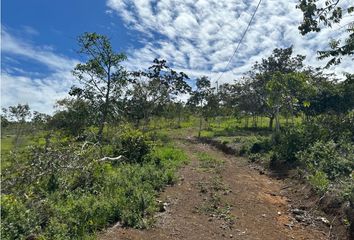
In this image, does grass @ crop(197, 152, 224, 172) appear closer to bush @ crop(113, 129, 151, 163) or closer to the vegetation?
the vegetation

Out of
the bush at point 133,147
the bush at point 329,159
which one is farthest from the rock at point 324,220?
the bush at point 133,147

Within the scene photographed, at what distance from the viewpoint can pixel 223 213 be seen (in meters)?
8.23

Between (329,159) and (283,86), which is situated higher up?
(283,86)

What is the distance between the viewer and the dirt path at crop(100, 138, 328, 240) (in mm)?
7008

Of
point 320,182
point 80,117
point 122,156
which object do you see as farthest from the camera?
point 80,117

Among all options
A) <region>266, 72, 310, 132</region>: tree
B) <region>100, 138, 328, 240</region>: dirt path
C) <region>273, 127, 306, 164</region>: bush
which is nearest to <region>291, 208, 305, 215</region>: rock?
<region>100, 138, 328, 240</region>: dirt path

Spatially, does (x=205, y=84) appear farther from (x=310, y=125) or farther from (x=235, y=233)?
(x=235, y=233)

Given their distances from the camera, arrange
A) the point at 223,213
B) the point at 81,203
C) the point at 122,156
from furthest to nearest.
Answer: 1. the point at 122,156
2. the point at 223,213
3. the point at 81,203

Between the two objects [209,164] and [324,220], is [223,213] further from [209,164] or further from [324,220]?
[209,164]

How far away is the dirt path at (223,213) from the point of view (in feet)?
23.0

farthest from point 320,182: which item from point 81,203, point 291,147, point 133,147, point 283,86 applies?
point 283,86

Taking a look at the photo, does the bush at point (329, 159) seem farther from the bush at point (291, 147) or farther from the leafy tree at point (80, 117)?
the leafy tree at point (80, 117)

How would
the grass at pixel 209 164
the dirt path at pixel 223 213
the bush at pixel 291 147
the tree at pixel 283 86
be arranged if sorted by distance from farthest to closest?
the tree at pixel 283 86 < the bush at pixel 291 147 < the grass at pixel 209 164 < the dirt path at pixel 223 213

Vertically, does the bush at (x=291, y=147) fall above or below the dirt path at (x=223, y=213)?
above
